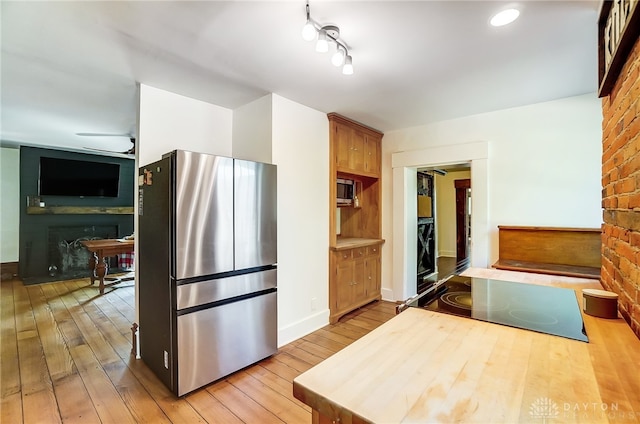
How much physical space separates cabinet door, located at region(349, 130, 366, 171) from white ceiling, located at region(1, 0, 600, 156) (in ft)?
1.75

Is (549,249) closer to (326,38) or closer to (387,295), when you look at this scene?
(387,295)

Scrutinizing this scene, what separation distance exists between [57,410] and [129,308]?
220cm

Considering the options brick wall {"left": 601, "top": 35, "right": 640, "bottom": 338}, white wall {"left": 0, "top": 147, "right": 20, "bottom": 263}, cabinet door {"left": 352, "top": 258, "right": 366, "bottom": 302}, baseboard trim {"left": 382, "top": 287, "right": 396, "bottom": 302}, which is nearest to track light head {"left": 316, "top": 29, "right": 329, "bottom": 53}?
brick wall {"left": 601, "top": 35, "right": 640, "bottom": 338}

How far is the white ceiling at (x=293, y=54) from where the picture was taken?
1601 mm

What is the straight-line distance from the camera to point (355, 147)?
12.3 ft

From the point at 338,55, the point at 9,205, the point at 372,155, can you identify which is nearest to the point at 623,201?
the point at 338,55

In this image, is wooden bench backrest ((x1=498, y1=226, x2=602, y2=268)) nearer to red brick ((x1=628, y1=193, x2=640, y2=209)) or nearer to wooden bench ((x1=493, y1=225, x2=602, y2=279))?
wooden bench ((x1=493, y1=225, x2=602, y2=279))

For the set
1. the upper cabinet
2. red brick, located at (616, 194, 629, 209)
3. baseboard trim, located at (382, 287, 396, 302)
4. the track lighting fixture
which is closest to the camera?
red brick, located at (616, 194, 629, 209)

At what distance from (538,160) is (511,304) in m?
2.38

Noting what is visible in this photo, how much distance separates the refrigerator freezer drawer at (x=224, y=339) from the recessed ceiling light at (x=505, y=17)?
8.31ft

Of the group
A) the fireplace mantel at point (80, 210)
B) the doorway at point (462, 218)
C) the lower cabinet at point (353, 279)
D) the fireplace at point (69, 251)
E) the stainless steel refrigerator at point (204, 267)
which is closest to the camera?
the stainless steel refrigerator at point (204, 267)

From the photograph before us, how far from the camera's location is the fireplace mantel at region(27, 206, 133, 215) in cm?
515

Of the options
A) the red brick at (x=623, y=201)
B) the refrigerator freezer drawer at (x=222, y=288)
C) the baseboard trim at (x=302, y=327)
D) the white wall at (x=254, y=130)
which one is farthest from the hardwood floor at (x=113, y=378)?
the red brick at (x=623, y=201)

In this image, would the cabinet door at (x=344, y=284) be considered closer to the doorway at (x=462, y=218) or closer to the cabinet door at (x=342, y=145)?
the cabinet door at (x=342, y=145)
